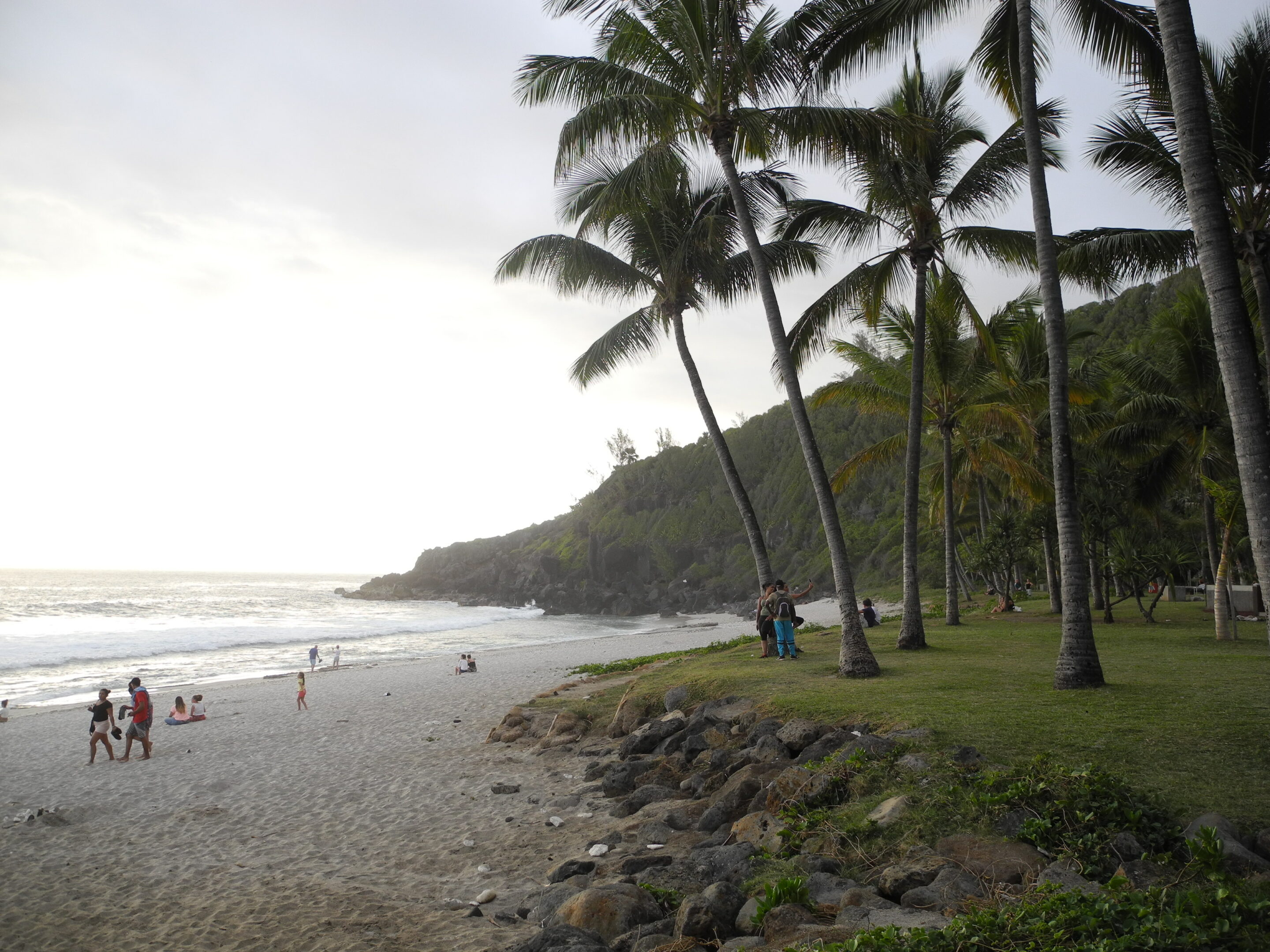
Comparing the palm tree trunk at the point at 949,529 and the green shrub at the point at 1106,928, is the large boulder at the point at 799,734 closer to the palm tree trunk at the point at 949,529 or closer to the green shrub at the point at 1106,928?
the green shrub at the point at 1106,928

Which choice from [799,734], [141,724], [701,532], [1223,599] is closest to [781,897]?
[799,734]

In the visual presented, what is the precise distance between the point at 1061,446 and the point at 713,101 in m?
6.87

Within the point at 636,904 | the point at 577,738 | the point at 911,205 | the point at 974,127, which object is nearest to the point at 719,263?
the point at 911,205

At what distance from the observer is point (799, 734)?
23.9 ft

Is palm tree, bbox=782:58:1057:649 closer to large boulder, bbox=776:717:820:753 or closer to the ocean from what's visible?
large boulder, bbox=776:717:820:753

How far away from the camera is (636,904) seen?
15.5ft

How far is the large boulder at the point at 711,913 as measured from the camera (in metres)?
4.28

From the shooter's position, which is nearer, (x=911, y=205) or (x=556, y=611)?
(x=911, y=205)

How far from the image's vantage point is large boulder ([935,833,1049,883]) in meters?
4.15

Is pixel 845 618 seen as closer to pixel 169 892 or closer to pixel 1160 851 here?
pixel 1160 851

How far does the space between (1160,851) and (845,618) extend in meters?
6.23

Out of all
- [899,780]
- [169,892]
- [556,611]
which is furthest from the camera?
[556,611]

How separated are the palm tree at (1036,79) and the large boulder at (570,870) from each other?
549cm

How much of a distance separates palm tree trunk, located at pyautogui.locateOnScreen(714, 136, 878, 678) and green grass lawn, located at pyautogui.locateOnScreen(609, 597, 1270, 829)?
2.13ft
